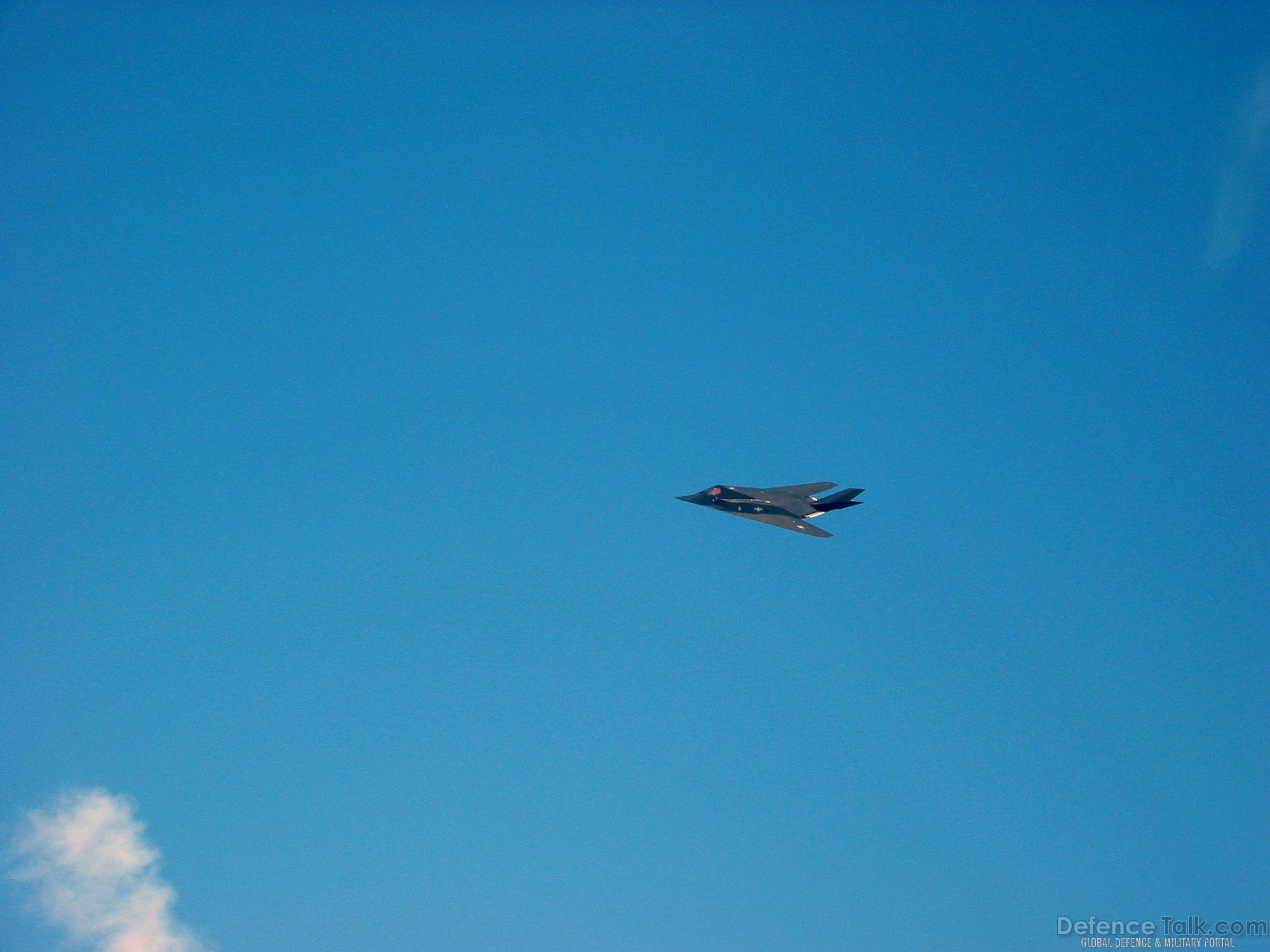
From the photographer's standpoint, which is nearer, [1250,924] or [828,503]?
[1250,924]

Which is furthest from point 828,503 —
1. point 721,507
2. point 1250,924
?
point 1250,924

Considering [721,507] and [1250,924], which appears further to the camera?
[721,507]

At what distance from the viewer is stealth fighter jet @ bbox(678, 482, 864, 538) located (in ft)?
363

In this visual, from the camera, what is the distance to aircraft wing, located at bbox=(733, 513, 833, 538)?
110688mm

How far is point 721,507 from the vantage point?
11081cm

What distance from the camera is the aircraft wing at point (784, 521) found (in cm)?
11069

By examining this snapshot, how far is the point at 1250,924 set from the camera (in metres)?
95.8

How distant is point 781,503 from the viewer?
368 ft

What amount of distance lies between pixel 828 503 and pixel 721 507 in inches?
477

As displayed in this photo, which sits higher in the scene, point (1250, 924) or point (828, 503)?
point (828, 503)

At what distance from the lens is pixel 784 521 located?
111438 millimetres

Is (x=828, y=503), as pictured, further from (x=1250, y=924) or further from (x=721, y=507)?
(x=1250, y=924)

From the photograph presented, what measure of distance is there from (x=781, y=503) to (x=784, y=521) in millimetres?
2102

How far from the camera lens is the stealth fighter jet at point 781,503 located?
111 metres
